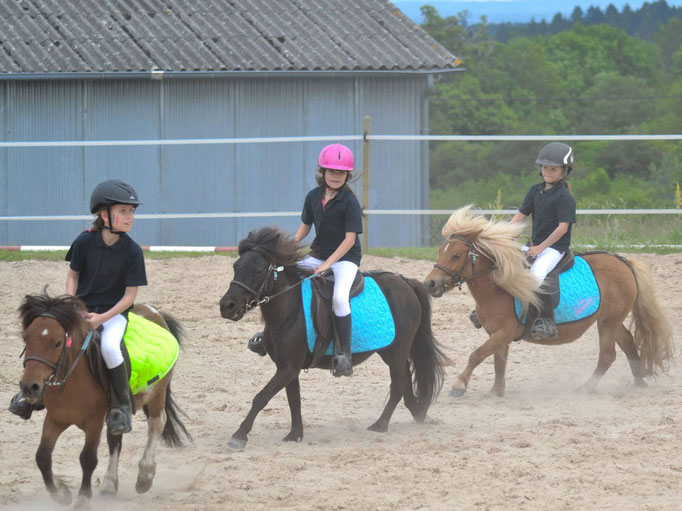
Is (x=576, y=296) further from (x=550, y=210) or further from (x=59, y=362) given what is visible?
(x=59, y=362)

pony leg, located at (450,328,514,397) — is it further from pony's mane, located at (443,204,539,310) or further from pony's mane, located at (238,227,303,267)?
pony's mane, located at (238,227,303,267)

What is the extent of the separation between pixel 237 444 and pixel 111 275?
1.58m

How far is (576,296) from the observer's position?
816 cm

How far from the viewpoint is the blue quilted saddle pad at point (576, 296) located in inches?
320

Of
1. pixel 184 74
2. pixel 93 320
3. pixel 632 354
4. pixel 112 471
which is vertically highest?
pixel 184 74

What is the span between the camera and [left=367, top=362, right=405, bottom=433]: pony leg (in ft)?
22.8

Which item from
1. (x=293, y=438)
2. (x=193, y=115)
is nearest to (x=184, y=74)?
(x=193, y=115)

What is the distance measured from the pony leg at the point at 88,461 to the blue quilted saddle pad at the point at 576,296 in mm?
3999

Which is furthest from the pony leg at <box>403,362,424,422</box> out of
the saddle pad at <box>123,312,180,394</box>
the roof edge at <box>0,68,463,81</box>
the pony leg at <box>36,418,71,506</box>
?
the roof edge at <box>0,68,463,81</box>

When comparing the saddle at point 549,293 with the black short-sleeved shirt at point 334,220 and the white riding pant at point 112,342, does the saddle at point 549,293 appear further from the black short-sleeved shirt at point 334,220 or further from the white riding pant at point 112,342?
→ the white riding pant at point 112,342

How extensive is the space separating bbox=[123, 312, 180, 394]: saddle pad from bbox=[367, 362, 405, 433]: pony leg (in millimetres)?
1756

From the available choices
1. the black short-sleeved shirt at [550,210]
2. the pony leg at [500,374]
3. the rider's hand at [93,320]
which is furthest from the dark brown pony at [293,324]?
the black short-sleeved shirt at [550,210]

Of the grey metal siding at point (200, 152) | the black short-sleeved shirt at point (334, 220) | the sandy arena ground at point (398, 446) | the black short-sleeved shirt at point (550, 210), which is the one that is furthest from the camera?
the grey metal siding at point (200, 152)

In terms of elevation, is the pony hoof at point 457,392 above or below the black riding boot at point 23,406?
below
